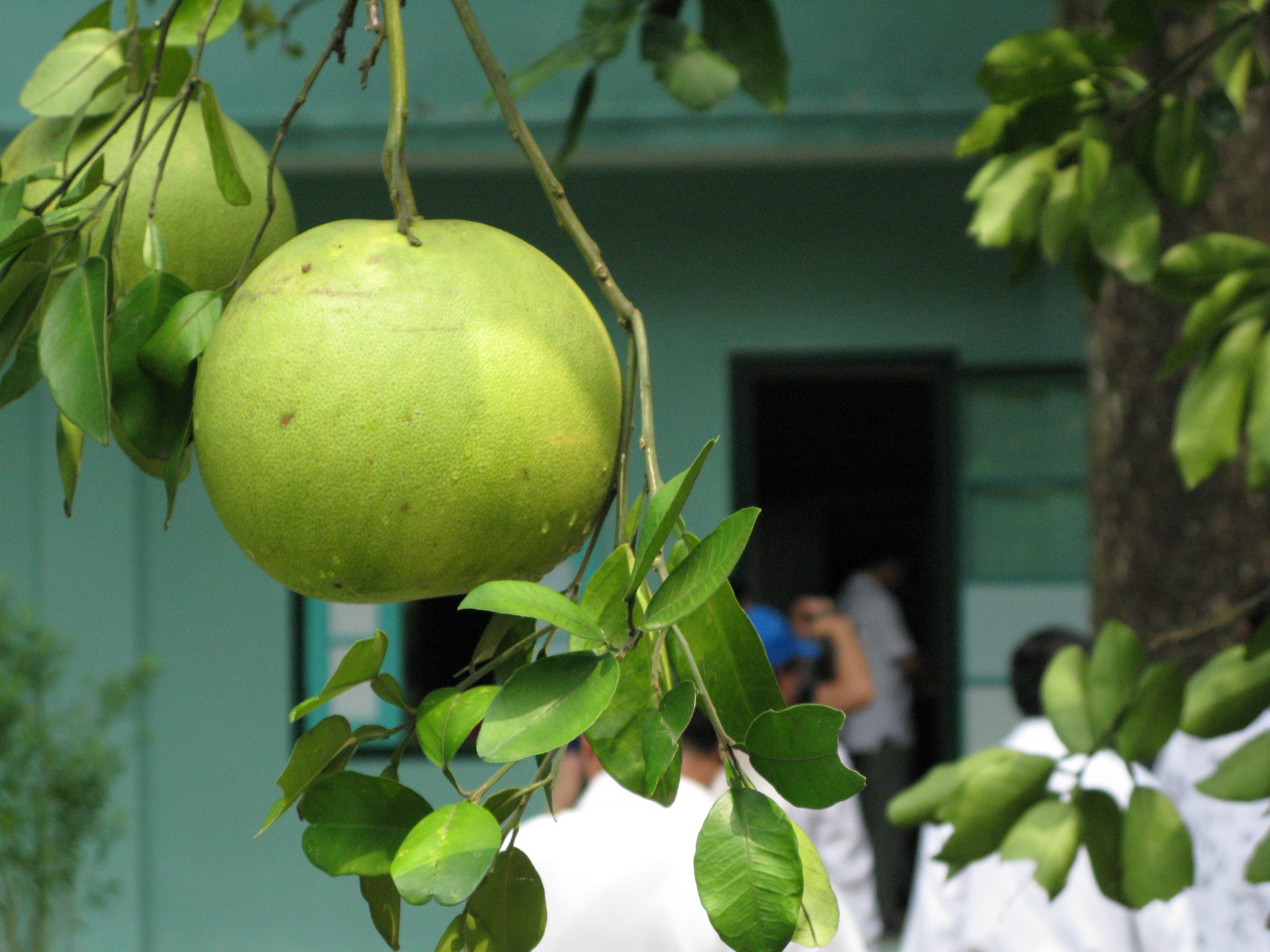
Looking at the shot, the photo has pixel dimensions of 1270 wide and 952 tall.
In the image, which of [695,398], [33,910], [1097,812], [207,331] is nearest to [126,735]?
[33,910]

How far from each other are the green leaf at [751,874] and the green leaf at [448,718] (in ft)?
0.29

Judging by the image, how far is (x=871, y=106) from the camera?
4473mm

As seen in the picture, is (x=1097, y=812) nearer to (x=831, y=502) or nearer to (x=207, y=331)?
(x=207, y=331)

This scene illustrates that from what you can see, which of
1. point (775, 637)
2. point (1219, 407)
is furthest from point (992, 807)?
point (775, 637)

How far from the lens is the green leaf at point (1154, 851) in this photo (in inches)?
44.4

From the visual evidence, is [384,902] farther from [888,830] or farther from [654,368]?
[888,830]

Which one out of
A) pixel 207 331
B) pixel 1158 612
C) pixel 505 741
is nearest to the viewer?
pixel 505 741

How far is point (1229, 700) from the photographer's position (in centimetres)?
117

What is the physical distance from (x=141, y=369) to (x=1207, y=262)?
102 centimetres

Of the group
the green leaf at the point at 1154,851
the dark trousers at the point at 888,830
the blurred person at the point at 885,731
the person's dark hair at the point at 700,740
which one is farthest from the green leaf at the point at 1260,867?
the dark trousers at the point at 888,830

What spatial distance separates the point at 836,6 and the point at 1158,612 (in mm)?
2764

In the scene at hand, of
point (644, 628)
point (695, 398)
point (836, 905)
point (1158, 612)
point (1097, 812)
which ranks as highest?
point (644, 628)

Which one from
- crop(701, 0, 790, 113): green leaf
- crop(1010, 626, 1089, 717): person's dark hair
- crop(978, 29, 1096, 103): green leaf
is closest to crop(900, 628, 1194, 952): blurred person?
crop(1010, 626, 1089, 717): person's dark hair

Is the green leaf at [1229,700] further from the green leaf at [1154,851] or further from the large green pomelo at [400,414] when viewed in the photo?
the large green pomelo at [400,414]
